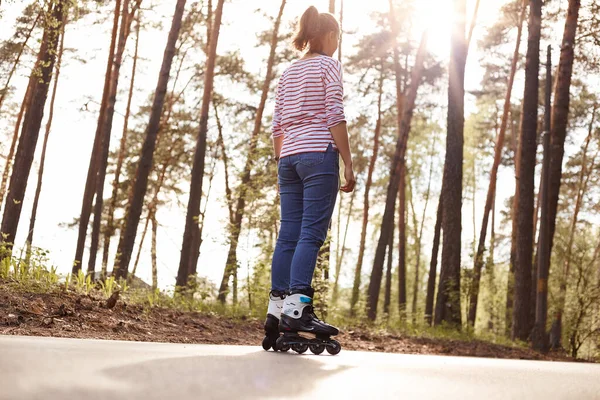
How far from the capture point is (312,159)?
4.47m

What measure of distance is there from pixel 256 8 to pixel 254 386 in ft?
72.1

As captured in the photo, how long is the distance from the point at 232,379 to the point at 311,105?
2.39m

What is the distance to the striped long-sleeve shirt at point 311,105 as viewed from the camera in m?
4.52

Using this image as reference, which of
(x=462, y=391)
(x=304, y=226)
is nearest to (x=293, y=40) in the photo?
(x=304, y=226)

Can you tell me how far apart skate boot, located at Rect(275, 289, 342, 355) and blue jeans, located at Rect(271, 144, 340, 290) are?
0.26 feet

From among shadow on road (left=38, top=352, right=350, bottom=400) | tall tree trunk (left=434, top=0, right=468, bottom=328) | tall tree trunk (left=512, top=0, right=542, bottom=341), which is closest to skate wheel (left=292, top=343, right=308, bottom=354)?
shadow on road (left=38, top=352, right=350, bottom=400)

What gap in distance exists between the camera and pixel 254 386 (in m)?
2.54

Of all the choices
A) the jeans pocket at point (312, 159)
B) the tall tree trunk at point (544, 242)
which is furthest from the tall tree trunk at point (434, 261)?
the jeans pocket at point (312, 159)

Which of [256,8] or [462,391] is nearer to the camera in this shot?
[462,391]

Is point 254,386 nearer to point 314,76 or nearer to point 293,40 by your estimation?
point 314,76

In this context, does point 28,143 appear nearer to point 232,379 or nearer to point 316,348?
point 316,348

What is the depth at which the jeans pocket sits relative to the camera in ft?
14.6

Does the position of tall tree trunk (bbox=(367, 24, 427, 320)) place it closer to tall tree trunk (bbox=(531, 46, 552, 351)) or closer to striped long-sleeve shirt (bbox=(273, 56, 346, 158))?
tall tree trunk (bbox=(531, 46, 552, 351))

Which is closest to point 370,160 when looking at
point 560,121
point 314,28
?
point 560,121
